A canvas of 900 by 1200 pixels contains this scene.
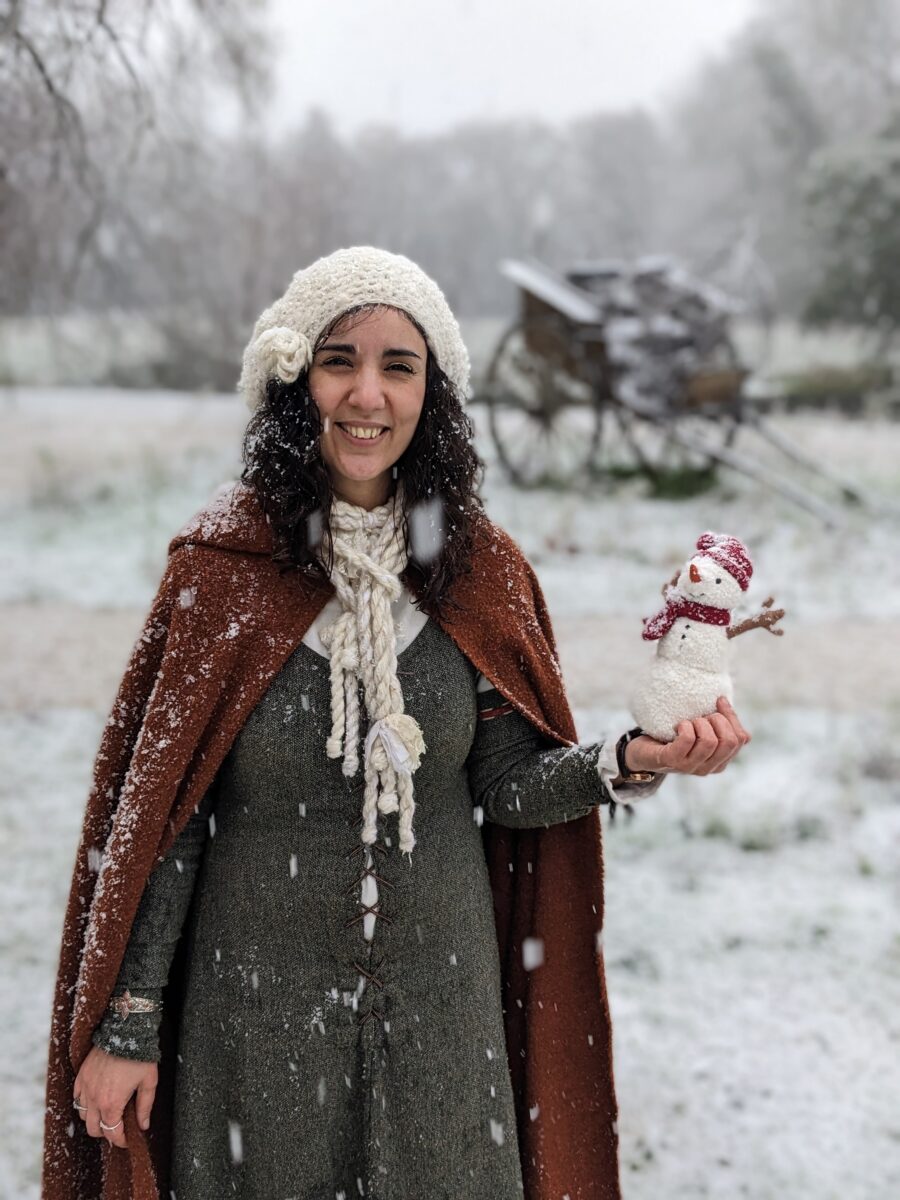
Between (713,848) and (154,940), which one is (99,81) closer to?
(154,940)

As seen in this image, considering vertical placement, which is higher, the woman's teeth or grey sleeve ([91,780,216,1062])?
the woman's teeth

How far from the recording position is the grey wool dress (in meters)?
1.39

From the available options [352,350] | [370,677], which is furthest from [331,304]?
[370,677]

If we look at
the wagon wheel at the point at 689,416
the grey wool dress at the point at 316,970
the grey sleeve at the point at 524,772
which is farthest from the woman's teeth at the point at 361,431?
the wagon wheel at the point at 689,416

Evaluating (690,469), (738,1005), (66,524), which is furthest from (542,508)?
(738,1005)

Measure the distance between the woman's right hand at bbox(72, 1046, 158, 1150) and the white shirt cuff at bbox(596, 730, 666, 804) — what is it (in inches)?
29.9

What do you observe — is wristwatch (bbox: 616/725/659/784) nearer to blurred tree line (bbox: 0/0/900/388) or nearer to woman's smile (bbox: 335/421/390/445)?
woman's smile (bbox: 335/421/390/445)

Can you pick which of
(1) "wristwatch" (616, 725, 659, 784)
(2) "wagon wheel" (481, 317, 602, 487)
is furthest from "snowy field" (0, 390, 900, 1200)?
(2) "wagon wheel" (481, 317, 602, 487)

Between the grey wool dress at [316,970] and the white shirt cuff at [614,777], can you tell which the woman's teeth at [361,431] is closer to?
the grey wool dress at [316,970]

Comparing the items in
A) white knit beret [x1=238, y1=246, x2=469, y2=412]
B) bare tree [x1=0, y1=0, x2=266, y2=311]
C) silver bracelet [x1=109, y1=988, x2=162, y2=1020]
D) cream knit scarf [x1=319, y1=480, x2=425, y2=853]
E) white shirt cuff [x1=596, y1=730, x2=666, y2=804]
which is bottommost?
silver bracelet [x1=109, y1=988, x2=162, y2=1020]

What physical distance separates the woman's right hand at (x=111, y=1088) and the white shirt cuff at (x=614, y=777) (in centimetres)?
76

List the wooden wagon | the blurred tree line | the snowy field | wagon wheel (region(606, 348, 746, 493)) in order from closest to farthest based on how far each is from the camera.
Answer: the snowy field
the blurred tree line
wagon wheel (region(606, 348, 746, 493))
the wooden wagon

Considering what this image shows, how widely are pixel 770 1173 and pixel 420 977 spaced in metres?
1.52

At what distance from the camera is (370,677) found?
1.37m
